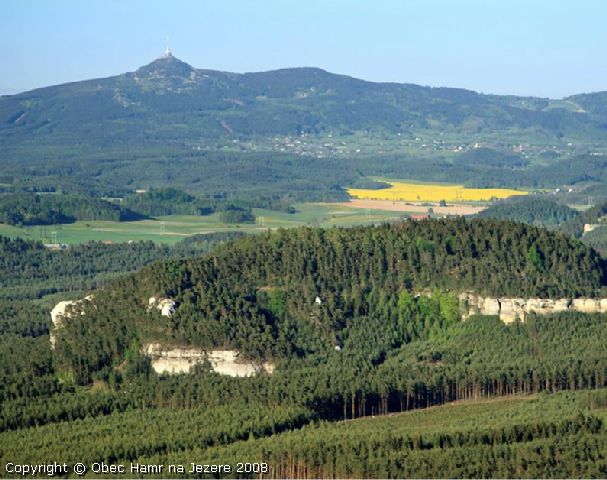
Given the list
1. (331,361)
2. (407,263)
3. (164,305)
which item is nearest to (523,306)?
(407,263)

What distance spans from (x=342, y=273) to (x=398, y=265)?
3.00m

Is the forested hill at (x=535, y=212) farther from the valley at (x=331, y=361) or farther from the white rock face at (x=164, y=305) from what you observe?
the white rock face at (x=164, y=305)

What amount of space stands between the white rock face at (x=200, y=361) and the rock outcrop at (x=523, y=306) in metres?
12.5

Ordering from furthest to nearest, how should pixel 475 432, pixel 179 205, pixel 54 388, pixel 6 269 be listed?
pixel 179 205
pixel 6 269
pixel 54 388
pixel 475 432

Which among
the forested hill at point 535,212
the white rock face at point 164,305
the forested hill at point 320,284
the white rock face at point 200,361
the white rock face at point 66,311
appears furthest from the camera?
the forested hill at point 535,212

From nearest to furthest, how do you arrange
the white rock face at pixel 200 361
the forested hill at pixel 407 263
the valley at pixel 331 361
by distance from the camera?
the valley at pixel 331 361 < the white rock face at pixel 200 361 < the forested hill at pixel 407 263

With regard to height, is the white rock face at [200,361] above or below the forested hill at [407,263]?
below

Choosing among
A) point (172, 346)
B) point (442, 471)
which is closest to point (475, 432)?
point (442, 471)

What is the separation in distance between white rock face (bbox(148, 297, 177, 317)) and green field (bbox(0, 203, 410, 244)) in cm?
6332

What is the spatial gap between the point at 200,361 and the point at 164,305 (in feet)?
16.7

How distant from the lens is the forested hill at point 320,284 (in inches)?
3297

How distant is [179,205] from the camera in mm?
190375

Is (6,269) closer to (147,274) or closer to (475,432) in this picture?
(147,274)

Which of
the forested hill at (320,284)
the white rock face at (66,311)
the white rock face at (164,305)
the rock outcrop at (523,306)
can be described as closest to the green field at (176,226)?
the forested hill at (320,284)
